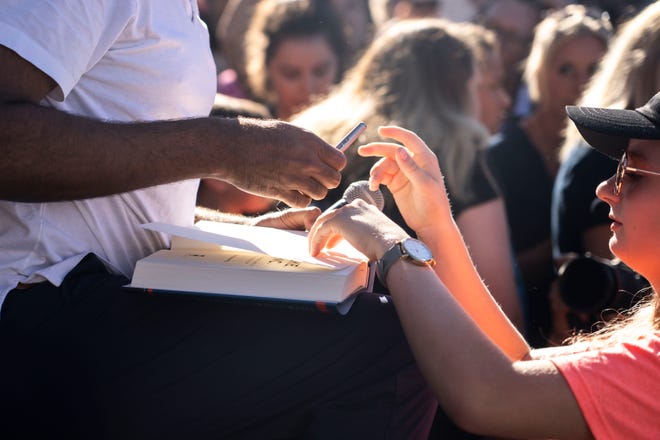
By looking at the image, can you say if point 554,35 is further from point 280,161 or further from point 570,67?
point 280,161

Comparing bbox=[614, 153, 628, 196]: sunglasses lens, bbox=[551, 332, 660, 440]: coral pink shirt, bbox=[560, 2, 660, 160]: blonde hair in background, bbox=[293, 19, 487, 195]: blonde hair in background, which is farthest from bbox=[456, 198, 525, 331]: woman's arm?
bbox=[551, 332, 660, 440]: coral pink shirt

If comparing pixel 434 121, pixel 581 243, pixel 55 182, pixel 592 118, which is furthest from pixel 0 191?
pixel 581 243

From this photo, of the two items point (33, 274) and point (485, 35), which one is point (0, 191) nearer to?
point (33, 274)

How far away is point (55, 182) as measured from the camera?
152 centimetres

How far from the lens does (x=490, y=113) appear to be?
4.74 meters

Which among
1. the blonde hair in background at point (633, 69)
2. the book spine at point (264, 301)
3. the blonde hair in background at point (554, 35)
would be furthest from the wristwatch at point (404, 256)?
the blonde hair in background at point (554, 35)

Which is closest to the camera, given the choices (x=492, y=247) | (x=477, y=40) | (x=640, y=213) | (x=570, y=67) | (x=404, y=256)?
(x=404, y=256)

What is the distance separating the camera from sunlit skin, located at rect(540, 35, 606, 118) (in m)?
5.01

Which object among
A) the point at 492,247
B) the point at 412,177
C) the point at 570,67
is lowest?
the point at 492,247

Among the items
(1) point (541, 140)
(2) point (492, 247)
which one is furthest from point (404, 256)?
(1) point (541, 140)

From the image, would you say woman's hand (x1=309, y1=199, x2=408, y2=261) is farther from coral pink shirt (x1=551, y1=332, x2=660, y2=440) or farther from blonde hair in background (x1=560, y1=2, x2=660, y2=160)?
blonde hair in background (x1=560, y1=2, x2=660, y2=160)

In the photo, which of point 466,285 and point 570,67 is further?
point 570,67

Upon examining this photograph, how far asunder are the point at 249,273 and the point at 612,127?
32.8 inches

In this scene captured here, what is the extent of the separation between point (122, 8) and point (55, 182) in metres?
0.35
